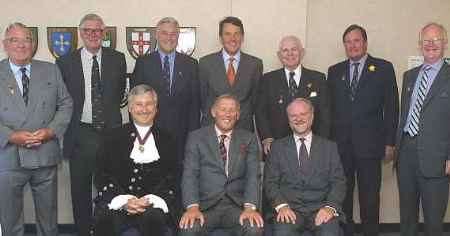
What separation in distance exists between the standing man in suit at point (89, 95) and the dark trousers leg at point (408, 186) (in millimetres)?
2157

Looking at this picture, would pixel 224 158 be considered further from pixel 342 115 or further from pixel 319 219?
pixel 342 115

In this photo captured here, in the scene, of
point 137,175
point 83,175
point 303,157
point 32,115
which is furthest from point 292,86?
point 32,115

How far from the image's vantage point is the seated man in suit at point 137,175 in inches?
126

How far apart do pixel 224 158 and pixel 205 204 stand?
1.10 feet

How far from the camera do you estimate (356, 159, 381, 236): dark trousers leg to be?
4.10m

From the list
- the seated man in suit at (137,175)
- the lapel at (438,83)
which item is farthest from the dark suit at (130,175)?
the lapel at (438,83)

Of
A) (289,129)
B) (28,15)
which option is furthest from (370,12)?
(28,15)

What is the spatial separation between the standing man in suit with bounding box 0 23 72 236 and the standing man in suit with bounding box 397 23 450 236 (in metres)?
2.51

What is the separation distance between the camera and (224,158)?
A: 3480 millimetres

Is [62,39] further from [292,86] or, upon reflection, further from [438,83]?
[438,83]

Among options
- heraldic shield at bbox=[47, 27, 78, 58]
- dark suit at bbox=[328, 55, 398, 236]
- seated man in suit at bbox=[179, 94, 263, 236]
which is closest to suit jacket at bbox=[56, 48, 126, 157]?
heraldic shield at bbox=[47, 27, 78, 58]

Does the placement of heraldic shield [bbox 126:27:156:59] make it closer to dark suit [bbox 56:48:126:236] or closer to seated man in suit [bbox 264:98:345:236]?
dark suit [bbox 56:48:126:236]

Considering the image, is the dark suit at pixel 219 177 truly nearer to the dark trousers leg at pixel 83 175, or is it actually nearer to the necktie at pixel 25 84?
the dark trousers leg at pixel 83 175

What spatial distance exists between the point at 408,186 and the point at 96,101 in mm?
2421
